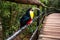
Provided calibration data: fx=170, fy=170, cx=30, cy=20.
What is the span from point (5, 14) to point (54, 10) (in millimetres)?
13478

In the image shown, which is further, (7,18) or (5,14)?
(7,18)

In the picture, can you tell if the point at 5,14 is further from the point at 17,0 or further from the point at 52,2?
the point at 52,2

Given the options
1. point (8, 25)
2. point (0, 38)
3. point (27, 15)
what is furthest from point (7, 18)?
point (0, 38)

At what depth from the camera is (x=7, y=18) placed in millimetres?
5828

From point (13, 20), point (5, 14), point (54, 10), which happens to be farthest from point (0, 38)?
point (54, 10)

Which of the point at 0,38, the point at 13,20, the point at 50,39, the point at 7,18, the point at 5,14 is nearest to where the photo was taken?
the point at 0,38

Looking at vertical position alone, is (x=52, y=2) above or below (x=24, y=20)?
below

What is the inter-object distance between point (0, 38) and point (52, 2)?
1641 cm

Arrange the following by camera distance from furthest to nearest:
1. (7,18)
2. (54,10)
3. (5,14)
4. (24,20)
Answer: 1. (54,10)
2. (7,18)
3. (5,14)
4. (24,20)

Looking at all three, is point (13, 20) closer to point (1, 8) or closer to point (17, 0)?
point (1, 8)

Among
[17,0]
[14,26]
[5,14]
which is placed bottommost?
[14,26]

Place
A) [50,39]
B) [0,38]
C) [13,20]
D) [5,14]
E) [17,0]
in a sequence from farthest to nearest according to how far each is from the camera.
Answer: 1. [13,20]
2. [5,14]
3. [50,39]
4. [0,38]
5. [17,0]

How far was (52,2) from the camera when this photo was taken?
62.3ft

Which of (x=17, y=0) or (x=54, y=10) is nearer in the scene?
(x=17, y=0)
